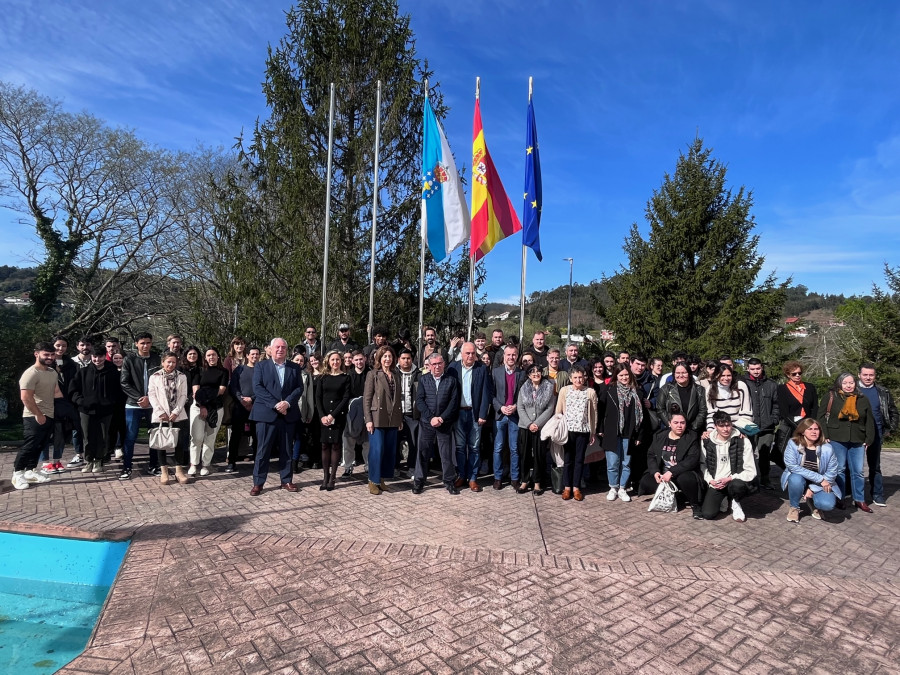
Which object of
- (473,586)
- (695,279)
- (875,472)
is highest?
(695,279)

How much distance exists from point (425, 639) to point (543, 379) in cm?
410

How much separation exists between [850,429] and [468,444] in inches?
193

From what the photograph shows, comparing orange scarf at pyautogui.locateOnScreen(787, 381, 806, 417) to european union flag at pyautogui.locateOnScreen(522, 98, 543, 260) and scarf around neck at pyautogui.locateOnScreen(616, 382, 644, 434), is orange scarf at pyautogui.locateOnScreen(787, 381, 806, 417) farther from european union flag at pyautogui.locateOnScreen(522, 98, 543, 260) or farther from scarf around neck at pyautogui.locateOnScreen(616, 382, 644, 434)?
european union flag at pyautogui.locateOnScreen(522, 98, 543, 260)

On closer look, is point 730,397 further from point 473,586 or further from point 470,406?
point 473,586

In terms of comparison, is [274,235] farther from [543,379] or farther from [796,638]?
[796,638]

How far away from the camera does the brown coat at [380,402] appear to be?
21.8 feet

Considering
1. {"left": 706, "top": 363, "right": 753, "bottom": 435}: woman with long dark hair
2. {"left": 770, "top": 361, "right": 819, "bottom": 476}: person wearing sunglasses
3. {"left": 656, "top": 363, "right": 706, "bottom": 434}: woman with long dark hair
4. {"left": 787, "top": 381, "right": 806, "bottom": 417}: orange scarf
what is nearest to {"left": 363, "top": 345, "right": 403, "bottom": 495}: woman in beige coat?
{"left": 656, "top": 363, "right": 706, "bottom": 434}: woman with long dark hair

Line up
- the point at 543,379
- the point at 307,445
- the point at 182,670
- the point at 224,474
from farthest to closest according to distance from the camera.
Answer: the point at 307,445 < the point at 224,474 < the point at 543,379 < the point at 182,670

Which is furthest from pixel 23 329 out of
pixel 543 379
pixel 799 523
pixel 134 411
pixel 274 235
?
pixel 799 523

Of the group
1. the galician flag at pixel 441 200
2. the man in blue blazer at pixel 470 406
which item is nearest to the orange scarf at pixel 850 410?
the man in blue blazer at pixel 470 406

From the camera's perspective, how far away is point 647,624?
12.0 feet

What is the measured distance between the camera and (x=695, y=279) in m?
15.5

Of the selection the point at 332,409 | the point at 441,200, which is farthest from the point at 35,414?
the point at 441,200

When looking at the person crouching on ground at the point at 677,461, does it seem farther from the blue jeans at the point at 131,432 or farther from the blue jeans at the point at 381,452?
the blue jeans at the point at 131,432
